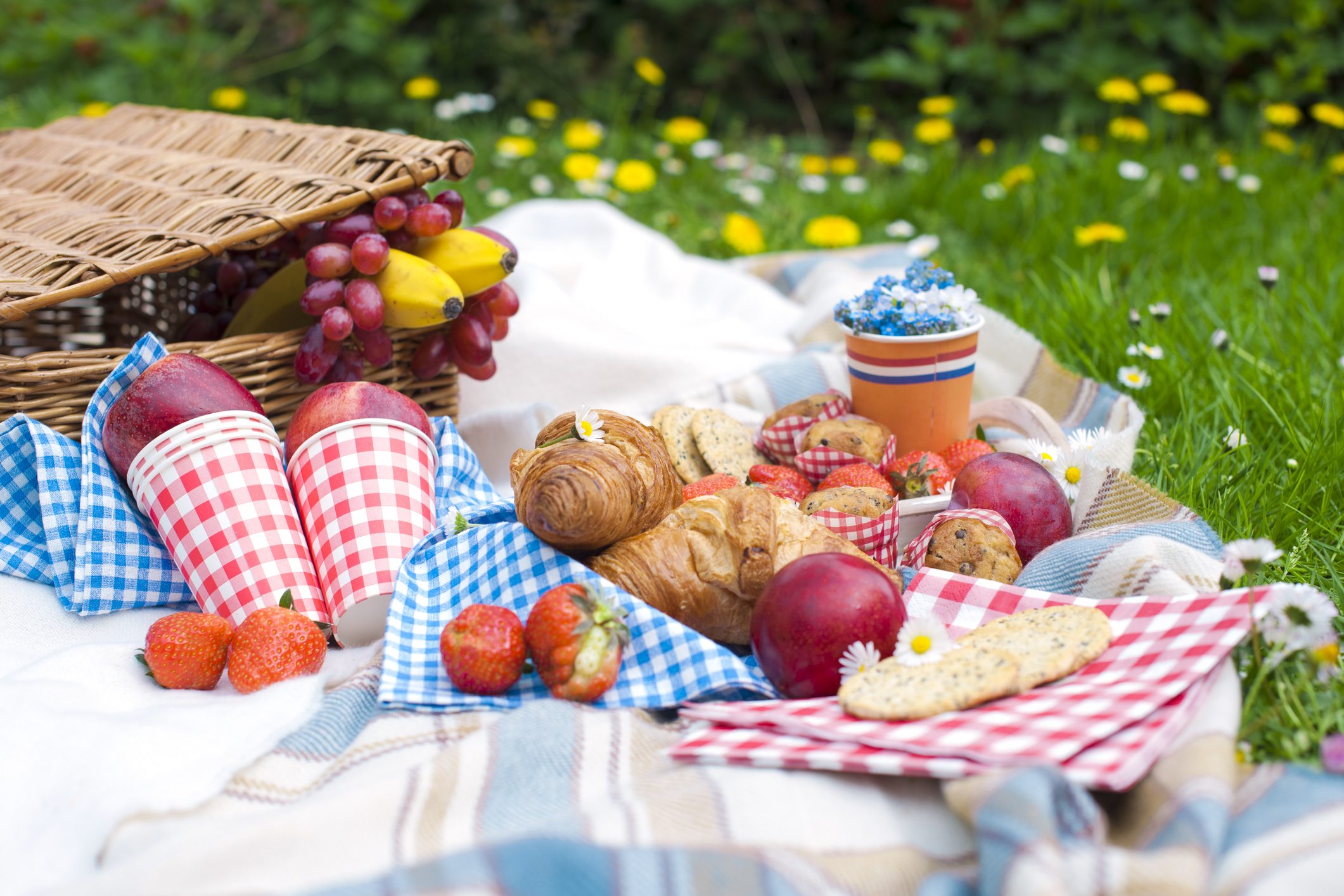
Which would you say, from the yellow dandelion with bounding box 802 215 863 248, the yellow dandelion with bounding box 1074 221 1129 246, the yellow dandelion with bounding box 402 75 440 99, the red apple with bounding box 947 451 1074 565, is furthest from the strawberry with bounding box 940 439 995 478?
the yellow dandelion with bounding box 402 75 440 99

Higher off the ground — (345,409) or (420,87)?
(345,409)

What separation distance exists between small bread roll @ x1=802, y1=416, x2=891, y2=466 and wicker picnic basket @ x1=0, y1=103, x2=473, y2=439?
0.78m

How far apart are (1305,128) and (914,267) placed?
11.2ft

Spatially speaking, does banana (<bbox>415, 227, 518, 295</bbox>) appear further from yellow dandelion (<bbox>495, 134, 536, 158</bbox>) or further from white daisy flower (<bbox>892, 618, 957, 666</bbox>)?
yellow dandelion (<bbox>495, 134, 536, 158</bbox>)

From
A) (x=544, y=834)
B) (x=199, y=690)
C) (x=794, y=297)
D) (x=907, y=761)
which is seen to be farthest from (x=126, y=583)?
(x=794, y=297)

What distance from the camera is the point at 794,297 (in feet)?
10.00

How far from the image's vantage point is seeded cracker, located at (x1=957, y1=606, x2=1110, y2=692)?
1.25m

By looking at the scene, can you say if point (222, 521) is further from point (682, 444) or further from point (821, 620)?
point (821, 620)

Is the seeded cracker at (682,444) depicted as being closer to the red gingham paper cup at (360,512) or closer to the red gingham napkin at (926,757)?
the red gingham paper cup at (360,512)

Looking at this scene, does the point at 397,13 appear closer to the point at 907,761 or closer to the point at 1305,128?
the point at 1305,128

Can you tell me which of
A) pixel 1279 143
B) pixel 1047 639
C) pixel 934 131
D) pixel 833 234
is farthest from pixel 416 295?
pixel 1279 143

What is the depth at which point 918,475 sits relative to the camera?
5.69ft

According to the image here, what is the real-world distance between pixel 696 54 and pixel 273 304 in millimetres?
3485

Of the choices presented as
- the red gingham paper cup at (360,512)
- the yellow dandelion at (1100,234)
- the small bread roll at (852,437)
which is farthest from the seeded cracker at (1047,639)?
the yellow dandelion at (1100,234)
